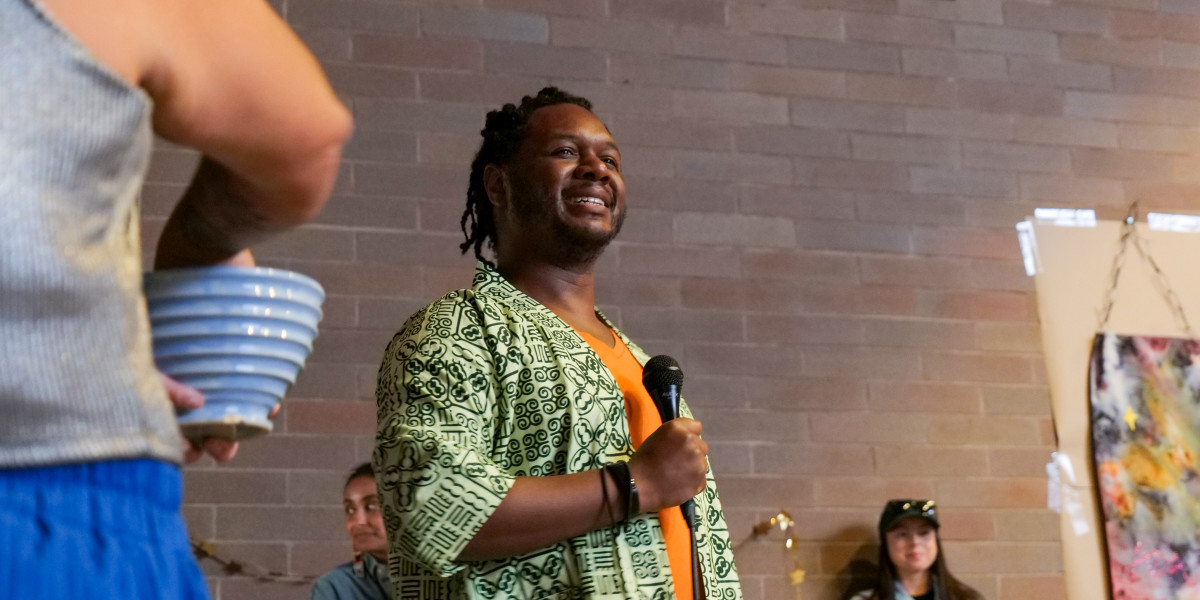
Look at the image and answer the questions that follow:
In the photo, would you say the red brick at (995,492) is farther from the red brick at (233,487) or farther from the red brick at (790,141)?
the red brick at (233,487)

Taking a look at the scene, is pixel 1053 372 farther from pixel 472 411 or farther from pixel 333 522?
pixel 472 411

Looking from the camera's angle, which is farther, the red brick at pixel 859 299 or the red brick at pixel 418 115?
the red brick at pixel 859 299

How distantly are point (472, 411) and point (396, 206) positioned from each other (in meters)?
2.44

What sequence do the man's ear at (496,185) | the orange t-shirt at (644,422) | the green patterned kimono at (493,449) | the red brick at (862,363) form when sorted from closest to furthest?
the green patterned kimono at (493,449) → the orange t-shirt at (644,422) → the man's ear at (496,185) → the red brick at (862,363)

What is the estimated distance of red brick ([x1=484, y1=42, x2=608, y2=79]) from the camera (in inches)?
170

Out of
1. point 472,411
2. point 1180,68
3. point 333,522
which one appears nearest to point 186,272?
point 472,411

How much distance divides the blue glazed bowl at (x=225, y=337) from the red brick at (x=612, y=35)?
11.7 ft

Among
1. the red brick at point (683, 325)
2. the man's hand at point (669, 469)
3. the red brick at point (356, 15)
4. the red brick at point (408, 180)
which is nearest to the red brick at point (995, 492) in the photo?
the red brick at point (683, 325)

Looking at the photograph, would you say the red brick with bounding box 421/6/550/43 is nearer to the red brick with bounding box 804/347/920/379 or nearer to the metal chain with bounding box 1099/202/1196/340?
the red brick with bounding box 804/347/920/379

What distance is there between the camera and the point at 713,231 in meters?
4.40

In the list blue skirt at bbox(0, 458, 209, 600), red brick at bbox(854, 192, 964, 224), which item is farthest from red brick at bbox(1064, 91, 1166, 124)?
blue skirt at bbox(0, 458, 209, 600)

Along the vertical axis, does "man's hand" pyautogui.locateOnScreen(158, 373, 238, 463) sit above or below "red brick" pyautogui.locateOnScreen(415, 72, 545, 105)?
below

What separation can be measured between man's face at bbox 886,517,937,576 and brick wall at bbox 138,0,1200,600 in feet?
0.50

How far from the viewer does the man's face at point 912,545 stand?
418 centimetres
